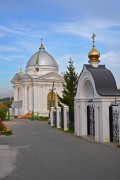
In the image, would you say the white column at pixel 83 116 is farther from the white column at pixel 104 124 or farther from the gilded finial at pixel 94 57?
the white column at pixel 104 124

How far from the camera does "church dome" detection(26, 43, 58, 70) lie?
190 feet

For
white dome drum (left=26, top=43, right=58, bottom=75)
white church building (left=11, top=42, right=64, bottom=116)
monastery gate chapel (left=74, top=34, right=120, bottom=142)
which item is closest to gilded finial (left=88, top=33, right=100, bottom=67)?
monastery gate chapel (left=74, top=34, right=120, bottom=142)

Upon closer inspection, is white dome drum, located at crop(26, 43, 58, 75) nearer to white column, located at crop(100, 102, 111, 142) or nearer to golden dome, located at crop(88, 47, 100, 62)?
golden dome, located at crop(88, 47, 100, 62)

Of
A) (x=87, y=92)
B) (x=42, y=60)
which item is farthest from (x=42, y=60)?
(x=87, y=92)

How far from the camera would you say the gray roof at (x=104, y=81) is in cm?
1495

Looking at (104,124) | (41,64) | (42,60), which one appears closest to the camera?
(104,124)

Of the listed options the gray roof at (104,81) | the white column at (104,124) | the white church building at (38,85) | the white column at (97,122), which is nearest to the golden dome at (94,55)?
the gray roof at (104,81)

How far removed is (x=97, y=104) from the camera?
49.3 ft

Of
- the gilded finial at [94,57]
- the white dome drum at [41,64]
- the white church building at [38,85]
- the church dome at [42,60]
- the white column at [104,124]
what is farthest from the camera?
the church dome at [42,60]

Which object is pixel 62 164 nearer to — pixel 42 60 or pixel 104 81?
pixel 104 81

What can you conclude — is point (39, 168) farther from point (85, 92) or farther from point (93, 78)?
point (85, 92)

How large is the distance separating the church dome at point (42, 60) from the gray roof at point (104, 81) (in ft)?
137

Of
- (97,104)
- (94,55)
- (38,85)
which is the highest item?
(38,85)

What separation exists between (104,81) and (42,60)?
43.5m
